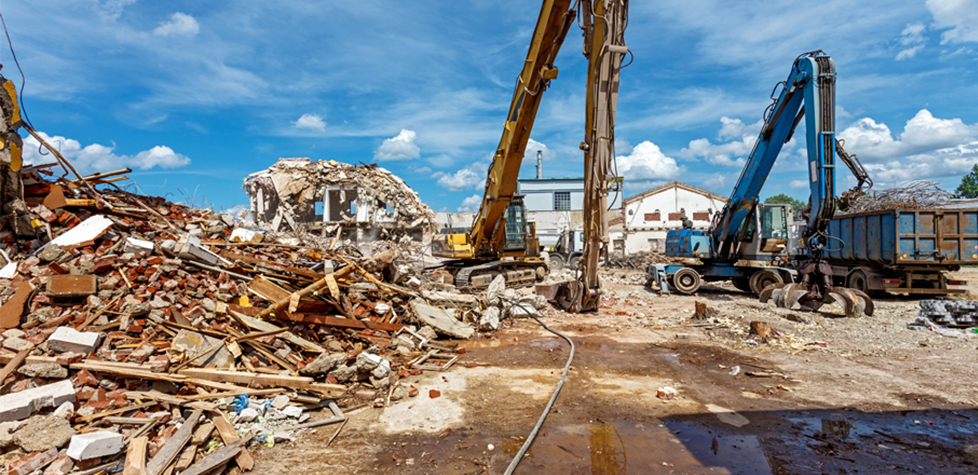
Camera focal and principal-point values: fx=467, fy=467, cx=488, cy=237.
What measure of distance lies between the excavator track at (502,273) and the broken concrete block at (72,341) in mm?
9007

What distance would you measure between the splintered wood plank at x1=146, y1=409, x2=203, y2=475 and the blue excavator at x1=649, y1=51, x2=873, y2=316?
10269 millimetres

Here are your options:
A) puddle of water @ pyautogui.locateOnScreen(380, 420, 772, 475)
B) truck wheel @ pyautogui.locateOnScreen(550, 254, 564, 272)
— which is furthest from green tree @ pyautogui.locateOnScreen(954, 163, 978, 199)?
puddle of water @ pyautogui.locateOnScreen(380, 420, 772, 475)

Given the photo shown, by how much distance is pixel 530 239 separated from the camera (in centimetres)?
1609

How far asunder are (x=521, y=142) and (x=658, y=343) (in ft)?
17.6

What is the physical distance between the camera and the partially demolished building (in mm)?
25703

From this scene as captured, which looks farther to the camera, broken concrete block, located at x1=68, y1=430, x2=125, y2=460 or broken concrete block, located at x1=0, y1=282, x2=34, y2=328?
broken concrete block, located at x1=0, y1=282, x2=34, y2=328

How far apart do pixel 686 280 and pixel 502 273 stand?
5546 millimetres

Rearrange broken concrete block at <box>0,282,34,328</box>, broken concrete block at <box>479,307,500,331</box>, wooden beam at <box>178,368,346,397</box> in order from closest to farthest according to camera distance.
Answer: wooden beam at <box>178,368,346,397</box> < broken concrete block at <box>0,282,34,328</box> < broken concrete block at <box>479,307,500,331</box>

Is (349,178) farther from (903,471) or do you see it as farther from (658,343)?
(903,471)

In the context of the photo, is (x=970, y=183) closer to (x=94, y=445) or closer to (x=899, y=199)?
(x=899, y=199)

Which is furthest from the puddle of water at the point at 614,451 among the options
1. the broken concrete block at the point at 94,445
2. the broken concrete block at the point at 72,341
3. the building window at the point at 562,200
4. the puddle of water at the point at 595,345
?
the building window at the point at 562,200

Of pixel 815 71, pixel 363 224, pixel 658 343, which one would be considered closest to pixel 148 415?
pixel 658 343

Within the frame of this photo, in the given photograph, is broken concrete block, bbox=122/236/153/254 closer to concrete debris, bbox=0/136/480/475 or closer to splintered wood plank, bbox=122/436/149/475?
concrete debris, bbox=0/136/480/475

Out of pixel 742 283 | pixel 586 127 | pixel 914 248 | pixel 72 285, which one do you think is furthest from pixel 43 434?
pixel 914 248
